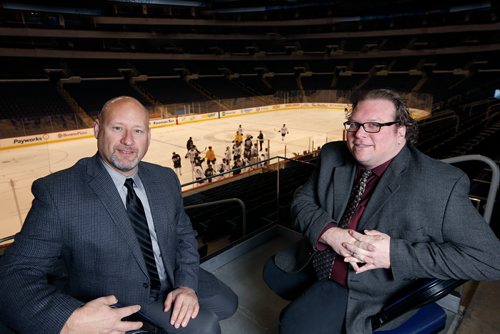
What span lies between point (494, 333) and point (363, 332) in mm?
1086

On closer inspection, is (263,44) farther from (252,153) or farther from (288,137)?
(252,153)

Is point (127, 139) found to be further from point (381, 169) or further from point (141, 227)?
point (381, 169)

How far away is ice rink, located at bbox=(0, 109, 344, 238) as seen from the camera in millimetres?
7762

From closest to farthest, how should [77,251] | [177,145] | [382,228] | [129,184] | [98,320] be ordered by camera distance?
[98,320] < [77,251] < [382,228] < [129,184] < [177,145]

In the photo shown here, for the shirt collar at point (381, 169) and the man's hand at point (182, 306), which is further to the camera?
the shirt collar at point (381, 169)

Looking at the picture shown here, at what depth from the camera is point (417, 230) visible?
4.89 ft

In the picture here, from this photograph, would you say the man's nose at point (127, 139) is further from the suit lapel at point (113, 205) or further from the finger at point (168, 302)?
the finger at point (168, 302)

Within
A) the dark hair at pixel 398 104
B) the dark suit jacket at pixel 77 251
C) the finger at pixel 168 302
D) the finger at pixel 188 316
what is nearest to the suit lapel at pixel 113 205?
the dark suit jacket at pixel 77 251

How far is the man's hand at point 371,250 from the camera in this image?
4.81 feet

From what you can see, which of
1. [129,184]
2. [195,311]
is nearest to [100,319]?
[195,311]

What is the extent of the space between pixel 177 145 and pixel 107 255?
46.2 ft

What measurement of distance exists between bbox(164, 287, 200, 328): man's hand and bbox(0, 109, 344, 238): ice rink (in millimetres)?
5446

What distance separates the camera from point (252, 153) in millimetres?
13609

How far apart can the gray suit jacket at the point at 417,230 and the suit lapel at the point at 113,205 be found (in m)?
0.86
